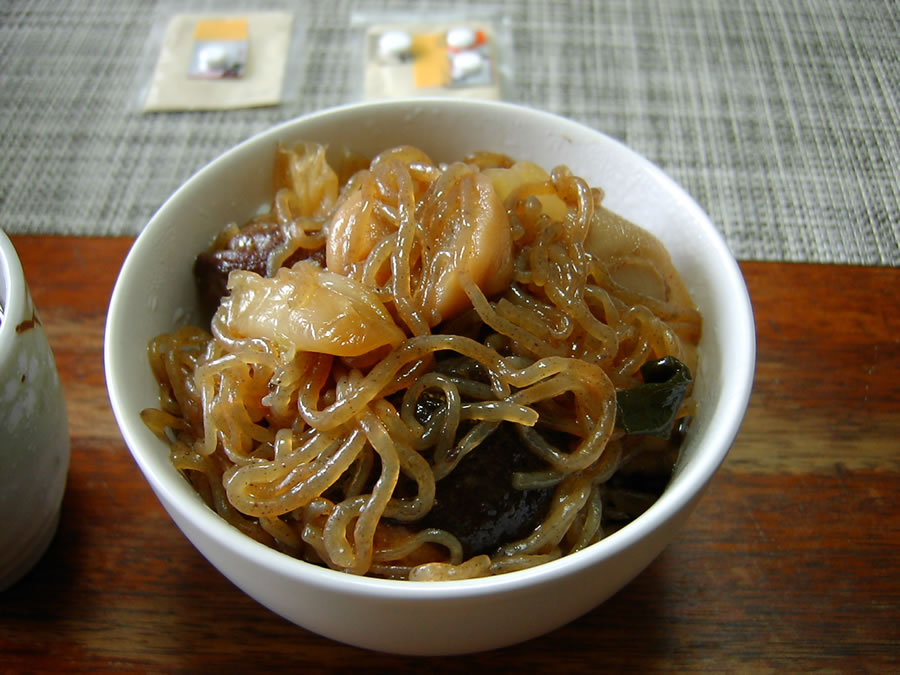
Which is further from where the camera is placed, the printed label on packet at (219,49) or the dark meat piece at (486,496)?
the printed label on packet at (219,49)

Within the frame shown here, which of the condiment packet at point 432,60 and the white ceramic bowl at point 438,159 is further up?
the white ceramic bowl at point 438,159

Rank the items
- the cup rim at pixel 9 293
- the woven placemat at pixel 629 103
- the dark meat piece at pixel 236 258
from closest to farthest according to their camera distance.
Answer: the cup rim at pixel 9 293, the dark meat piece at pixel 236 258, the woven placemat at pixel 629 103

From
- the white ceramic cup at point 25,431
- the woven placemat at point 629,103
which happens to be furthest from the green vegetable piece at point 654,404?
the white ceramic cup at point 25,431

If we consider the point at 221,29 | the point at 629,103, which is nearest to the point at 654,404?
the point at 629,103

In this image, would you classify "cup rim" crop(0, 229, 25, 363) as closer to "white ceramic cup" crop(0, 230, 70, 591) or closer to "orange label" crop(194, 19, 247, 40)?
"white ceramic cup" crop(0, 230, 70, 591)

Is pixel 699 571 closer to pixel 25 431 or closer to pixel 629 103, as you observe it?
pixel 25 431

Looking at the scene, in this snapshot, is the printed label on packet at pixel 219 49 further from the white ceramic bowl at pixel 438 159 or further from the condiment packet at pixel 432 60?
the white ceramic bowl at pixel 438 159
